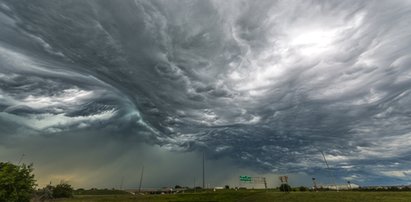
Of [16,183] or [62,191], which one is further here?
[62,191]

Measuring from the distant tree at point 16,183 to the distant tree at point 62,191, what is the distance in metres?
91.9

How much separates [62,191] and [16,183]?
99634 mm

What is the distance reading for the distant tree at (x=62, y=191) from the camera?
162 m

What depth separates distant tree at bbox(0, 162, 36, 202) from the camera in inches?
2842

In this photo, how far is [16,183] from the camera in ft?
248

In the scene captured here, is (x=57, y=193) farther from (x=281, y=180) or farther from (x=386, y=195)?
(x=386, y=195)

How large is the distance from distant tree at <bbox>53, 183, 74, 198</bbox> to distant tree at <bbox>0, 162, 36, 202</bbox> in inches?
3620

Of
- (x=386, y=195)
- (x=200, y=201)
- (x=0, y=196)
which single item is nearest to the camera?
(x=0, y=196)

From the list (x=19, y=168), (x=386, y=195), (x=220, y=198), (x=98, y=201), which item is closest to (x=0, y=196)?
(x=19, y=168)

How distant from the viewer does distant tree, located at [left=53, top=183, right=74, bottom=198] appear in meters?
162

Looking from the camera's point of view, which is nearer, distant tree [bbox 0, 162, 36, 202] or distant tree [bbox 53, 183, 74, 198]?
distant tree [bbox 0, 162, 36, 202]

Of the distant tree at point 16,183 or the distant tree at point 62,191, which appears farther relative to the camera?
the distant tree at point 62,191

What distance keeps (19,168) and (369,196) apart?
12416 centimetres

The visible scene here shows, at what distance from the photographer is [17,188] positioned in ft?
248
